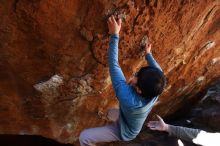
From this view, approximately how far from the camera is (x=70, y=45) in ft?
10.9

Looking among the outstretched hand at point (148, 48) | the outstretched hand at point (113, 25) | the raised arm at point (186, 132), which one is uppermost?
the outstretched hand at point (113, 25)

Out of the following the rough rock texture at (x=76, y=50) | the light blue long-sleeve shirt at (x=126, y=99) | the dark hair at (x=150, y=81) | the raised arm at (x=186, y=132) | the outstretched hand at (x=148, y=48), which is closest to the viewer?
the dark hair at (x=150, y=81)

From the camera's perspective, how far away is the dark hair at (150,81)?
266 centimetres

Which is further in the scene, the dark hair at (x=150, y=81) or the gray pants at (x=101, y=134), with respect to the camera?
the gray pants at (x=101, y=134)

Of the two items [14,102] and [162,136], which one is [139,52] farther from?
[162,136]

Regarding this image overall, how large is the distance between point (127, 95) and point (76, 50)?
811mm

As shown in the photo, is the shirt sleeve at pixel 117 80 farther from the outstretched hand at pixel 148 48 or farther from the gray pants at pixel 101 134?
the outstretched hand at pixel 148 48

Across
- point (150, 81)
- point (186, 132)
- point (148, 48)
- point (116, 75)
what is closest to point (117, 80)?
point (116, 75)

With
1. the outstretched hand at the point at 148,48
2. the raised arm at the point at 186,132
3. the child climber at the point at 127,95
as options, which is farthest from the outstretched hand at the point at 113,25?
the raised arm at the point at 186,132

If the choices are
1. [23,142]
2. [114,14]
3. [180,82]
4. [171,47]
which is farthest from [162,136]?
[114,14]

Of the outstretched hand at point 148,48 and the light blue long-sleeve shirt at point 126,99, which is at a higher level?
the outstretched hand at point 148,48

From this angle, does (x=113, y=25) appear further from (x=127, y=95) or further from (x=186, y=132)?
(x=186, y=132)

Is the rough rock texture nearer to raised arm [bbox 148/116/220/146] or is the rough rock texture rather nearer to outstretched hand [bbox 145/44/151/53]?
outstretched hand [bbox 145/44/151/53]

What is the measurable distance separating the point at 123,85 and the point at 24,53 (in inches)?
41.2
